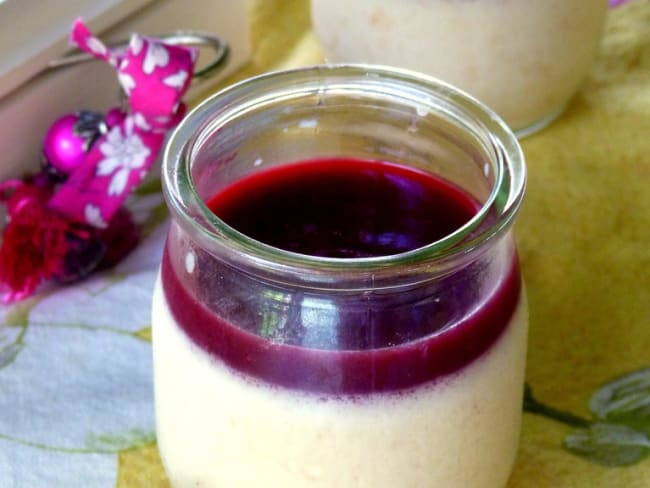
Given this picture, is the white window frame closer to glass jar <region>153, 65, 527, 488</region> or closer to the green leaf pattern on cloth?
the green leaf pattern on cloth

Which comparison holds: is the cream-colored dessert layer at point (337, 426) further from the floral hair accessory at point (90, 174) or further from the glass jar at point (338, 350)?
the floral hair accessory at point (90, 174)

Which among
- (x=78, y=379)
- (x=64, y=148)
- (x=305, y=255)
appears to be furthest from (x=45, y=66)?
(x=305, y=255)

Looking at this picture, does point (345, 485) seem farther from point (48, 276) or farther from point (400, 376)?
point (48, 276)

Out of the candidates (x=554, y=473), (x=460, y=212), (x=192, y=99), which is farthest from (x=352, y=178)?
(x=192, y=99)

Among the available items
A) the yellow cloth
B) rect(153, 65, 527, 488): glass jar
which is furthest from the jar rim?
the yellow cloth

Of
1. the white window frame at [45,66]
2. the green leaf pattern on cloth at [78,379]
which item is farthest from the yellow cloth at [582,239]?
the white window frame at [45,66]
